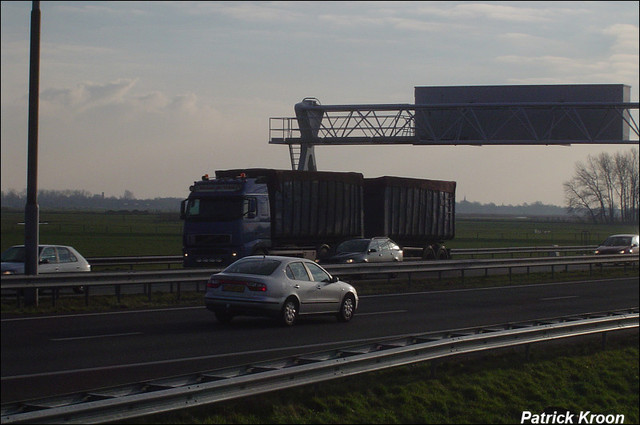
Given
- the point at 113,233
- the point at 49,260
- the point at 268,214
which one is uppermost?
the point at 268,214

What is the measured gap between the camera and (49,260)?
2289cm

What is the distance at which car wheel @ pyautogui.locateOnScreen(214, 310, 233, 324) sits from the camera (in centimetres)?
1706

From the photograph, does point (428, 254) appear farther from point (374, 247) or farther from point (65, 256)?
point (65, 256)

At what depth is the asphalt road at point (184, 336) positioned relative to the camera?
450 inches

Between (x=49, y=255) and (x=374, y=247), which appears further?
(x=374, y=247)

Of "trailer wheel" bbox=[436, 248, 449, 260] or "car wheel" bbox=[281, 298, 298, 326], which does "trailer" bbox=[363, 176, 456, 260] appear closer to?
"trailer wheel" bbox=[436, 248, 449, 260]

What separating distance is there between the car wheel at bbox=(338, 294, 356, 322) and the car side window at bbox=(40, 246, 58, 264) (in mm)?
8585

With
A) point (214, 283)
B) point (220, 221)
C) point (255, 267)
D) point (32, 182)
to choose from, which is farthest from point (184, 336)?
point (220, 221)

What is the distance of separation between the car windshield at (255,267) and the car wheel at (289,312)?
0.69 metres

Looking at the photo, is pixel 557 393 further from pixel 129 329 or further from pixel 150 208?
pixel 150 208

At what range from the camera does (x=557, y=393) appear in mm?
12828

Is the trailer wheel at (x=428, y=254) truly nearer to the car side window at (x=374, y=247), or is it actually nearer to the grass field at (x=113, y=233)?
the car side window at (x=374, y=247)

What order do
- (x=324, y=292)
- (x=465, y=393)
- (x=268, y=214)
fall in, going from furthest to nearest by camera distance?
1. (x=268, y=214)
2. (x=324, y=292)
3. (x=465, y=393)

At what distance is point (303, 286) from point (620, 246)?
31.8 metres
